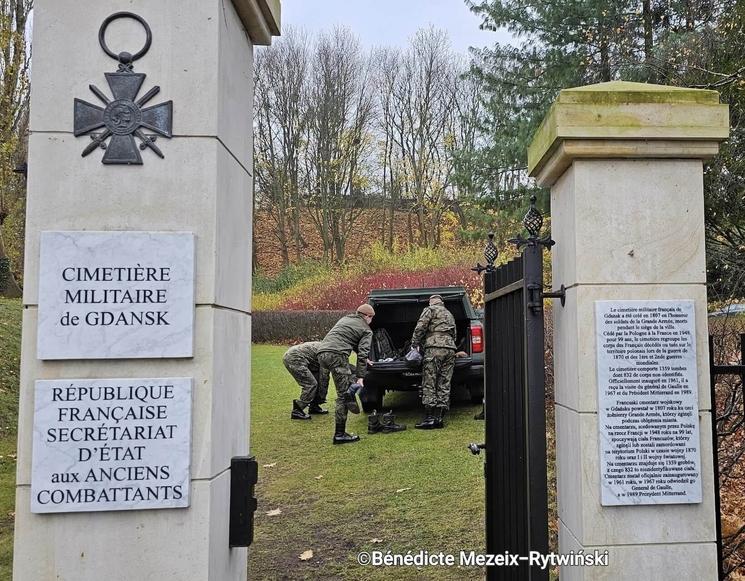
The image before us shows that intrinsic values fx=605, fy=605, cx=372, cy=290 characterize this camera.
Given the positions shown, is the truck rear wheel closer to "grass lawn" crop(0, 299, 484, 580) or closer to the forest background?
"grass lawn" crop(0, 299, 484, 580)

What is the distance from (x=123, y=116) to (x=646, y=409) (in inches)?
100

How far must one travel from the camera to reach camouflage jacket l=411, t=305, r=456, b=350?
8281 millimetres

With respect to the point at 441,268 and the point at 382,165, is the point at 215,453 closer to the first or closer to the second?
the point at 441,268

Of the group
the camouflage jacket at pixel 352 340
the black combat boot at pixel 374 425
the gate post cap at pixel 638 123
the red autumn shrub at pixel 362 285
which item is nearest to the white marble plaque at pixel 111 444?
the gate post cap at pixel 638 123

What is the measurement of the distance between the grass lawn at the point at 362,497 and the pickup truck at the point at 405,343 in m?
0.51

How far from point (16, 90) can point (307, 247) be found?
65.3ft

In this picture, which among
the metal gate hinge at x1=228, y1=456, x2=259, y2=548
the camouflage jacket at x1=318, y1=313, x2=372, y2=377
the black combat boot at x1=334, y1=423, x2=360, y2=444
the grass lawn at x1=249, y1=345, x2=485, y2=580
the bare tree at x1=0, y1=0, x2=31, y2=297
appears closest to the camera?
the metal gate hinge at x1=228, y1=456, x2=259, y2=548

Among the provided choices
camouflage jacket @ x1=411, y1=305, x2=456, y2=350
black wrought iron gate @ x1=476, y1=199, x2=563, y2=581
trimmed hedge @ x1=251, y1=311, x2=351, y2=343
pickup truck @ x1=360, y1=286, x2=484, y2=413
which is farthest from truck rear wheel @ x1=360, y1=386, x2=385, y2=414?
trimmed hedge @ x1=251, y1=311, x2=351, y2=343

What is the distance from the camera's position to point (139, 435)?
245 cm

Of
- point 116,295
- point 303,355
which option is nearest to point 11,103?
point 303,355

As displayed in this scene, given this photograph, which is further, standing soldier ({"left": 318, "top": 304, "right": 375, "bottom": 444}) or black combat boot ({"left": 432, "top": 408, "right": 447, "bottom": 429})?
black combat boot ({"left": 432, "top": 408, "right": 447, "bottom": 429})

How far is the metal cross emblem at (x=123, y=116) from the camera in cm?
249

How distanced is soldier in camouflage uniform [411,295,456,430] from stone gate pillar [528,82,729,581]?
5575 millimetres

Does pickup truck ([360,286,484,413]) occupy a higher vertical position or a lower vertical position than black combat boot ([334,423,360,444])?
higher
